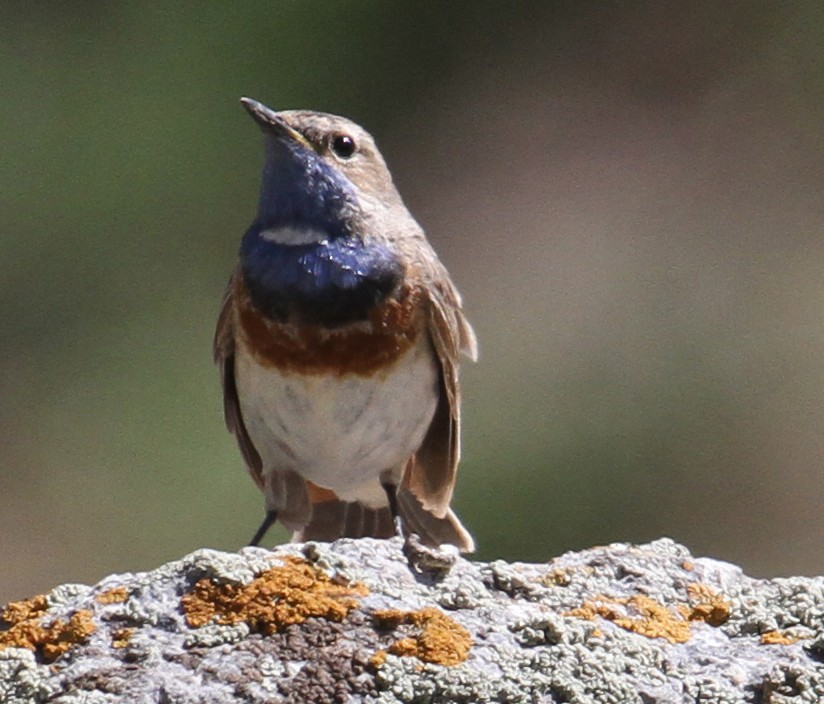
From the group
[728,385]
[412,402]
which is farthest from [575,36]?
[412,402]

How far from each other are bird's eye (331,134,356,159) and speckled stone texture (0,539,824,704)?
203cm

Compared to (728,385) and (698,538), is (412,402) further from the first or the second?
(728,385)

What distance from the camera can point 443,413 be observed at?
611 centimetres

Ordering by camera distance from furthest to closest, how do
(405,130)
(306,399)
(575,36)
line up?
(575,36), (405,130), (306,399)

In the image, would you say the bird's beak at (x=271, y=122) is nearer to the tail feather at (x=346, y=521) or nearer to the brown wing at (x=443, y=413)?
the brown wing at (x=443, y=413)

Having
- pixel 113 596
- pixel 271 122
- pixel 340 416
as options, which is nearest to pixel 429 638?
pixel 113 596

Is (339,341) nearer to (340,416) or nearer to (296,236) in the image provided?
(340,416)

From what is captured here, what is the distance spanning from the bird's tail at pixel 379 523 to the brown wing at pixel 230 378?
0.27 meters

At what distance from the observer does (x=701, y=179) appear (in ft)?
37.8

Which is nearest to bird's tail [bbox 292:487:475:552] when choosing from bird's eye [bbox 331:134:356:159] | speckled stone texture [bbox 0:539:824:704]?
bird's eye [bbox 331:134:356:159]

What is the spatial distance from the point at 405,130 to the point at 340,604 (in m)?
7.58

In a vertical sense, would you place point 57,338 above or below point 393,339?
above

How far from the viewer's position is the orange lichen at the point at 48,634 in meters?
3.80

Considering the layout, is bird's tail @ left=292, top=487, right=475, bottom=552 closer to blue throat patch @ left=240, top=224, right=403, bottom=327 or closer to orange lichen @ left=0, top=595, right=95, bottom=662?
blue throat patch @ left=240, top=224, right=403, bottom=327
